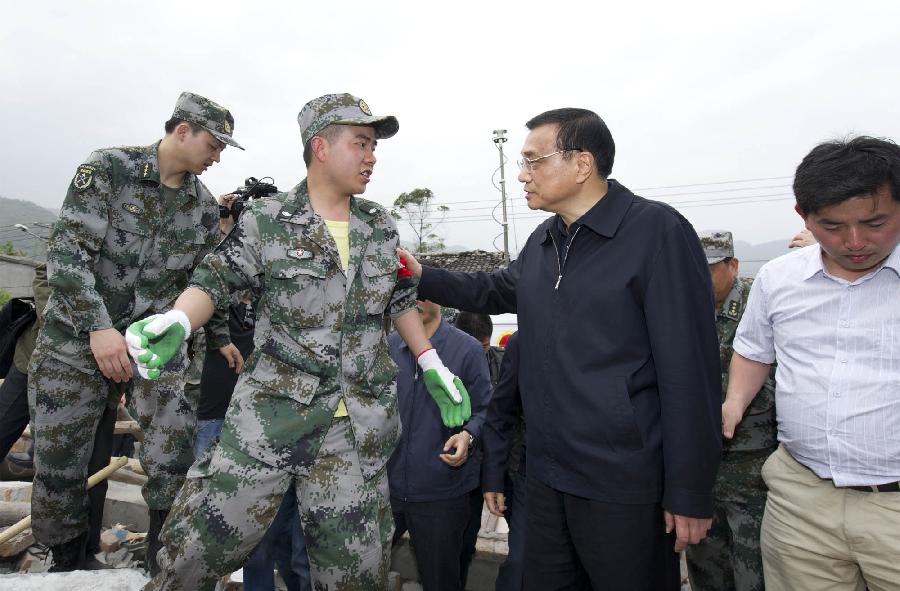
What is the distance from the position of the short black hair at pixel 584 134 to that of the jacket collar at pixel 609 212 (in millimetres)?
126

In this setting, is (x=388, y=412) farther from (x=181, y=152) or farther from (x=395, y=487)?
(x=181, y=152)

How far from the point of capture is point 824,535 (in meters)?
2.02

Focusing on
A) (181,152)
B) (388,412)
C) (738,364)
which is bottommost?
(388,412)

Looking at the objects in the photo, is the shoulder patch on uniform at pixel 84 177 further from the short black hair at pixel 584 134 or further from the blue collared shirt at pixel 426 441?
the short black hair at pixel 584 134

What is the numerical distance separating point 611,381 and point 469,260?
23.8 m

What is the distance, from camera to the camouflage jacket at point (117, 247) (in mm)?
2930

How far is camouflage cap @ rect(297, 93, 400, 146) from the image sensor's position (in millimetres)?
2471

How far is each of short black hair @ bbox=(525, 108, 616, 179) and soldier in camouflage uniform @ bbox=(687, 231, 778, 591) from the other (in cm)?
118

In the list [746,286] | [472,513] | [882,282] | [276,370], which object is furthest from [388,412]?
[746,286]

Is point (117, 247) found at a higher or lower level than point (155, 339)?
higher

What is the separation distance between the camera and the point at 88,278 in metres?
2.95

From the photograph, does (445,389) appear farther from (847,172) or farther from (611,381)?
(847,172)

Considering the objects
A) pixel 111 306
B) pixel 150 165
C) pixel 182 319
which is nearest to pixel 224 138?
pixel 150 165

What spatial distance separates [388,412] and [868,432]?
1815 millimetres
